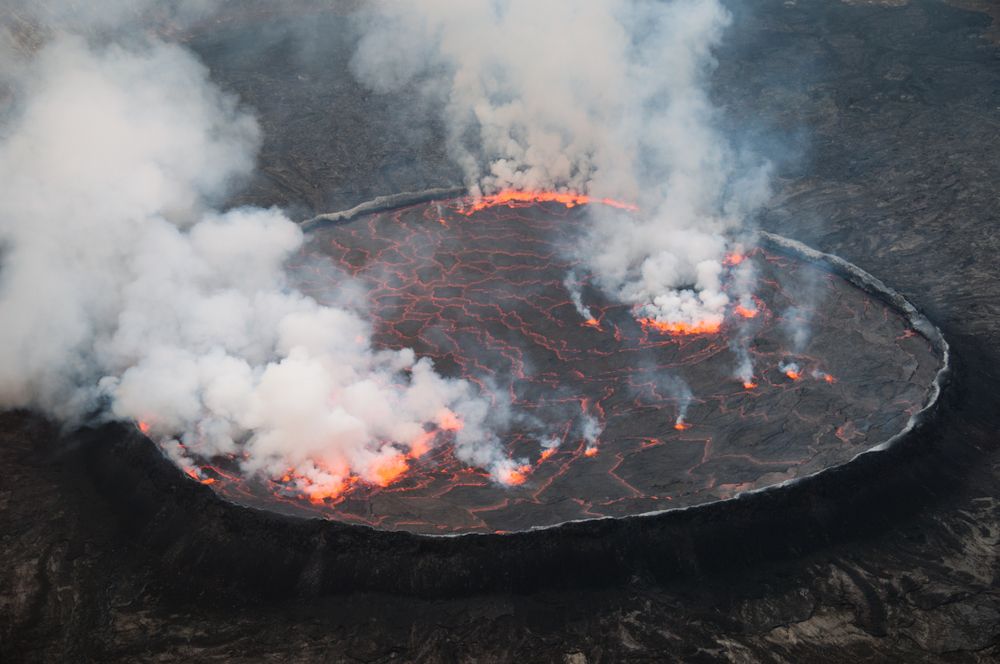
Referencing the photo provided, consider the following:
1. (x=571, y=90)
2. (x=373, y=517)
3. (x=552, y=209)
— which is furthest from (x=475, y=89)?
(x=373, y=517)

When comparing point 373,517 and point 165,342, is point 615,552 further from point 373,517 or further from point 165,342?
point 165,342

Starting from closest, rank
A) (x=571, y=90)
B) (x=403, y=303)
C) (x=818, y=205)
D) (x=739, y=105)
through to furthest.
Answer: (x=403, y=303) < (x=818, y=205) < (x=571, y=90) < (x=739, y=105)

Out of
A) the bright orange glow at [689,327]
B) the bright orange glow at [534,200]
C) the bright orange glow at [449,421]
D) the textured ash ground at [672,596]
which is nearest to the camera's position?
the textured ash ground at [672,596]

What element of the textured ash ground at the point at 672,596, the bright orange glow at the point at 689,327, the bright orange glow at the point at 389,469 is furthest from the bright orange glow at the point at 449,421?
the bright orange glow at the point at 689,327

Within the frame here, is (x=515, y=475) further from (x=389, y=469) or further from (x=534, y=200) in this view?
(x=534, y=200)

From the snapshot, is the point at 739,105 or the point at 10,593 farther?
the point at 739,105

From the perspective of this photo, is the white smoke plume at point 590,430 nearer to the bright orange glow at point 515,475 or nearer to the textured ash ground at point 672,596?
the bright orange glow at point 515,475

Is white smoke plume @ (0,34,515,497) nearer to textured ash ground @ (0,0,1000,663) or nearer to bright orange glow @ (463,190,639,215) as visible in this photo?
textured ash ground @ (0,0,1000,663)
